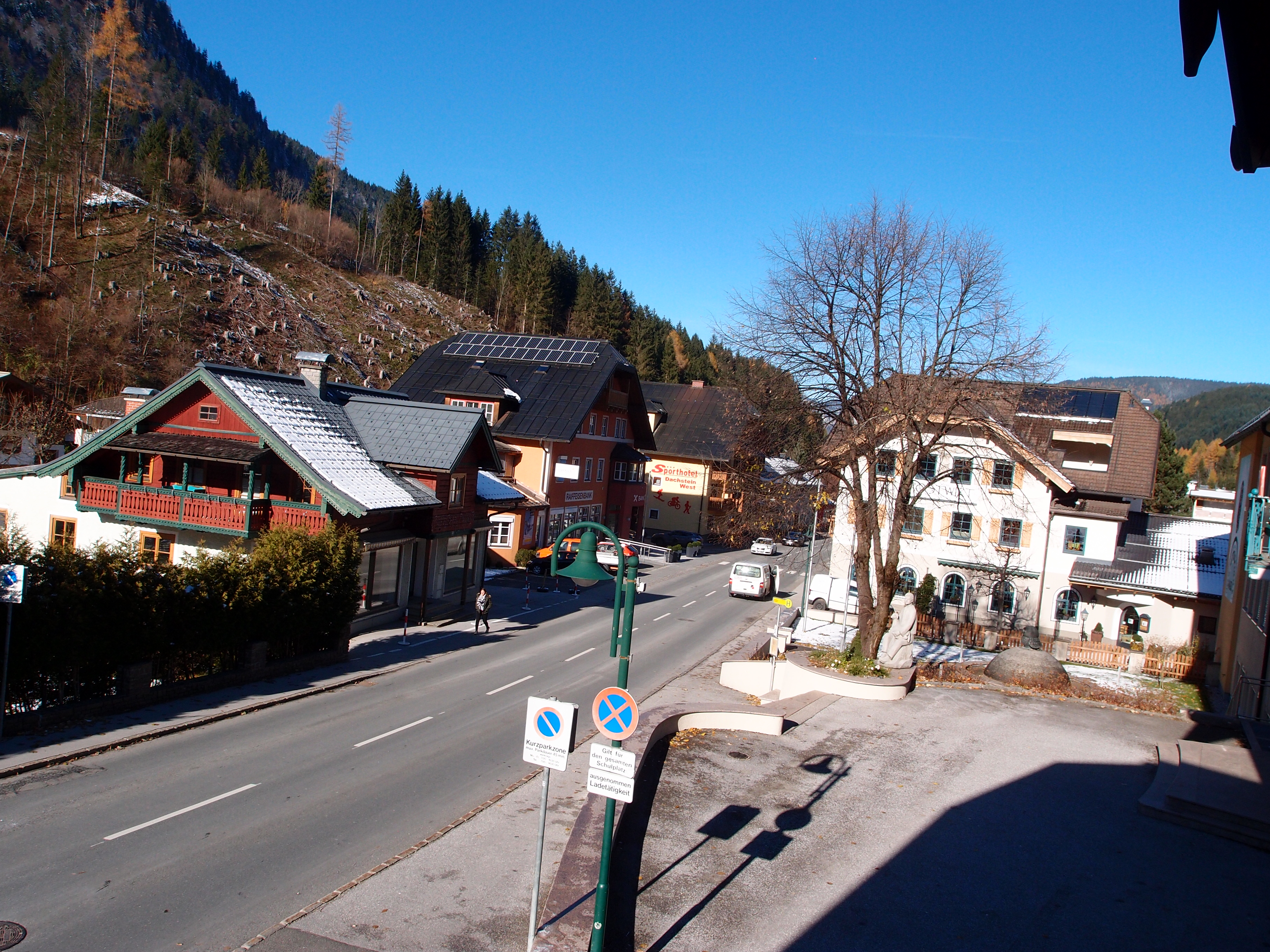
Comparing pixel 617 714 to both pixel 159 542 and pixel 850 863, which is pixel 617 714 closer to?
pixel 850 863

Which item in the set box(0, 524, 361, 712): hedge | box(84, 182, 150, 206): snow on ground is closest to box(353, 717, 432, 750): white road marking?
box(0, 524, 361, 712): hedge

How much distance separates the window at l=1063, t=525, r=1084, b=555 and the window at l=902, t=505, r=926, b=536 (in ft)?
17.7

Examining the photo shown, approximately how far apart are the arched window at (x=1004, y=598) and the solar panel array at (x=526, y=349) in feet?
81.6

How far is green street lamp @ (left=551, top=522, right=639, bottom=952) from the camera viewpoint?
749 centimetres

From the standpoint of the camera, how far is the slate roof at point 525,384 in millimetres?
45156

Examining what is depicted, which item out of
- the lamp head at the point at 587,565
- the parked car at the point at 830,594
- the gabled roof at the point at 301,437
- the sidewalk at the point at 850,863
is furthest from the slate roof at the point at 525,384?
the lamp head at the point at 587,565

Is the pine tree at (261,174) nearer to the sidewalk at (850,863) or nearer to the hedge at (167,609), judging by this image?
the hedge at (167,609)

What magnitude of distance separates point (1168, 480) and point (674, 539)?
40.9 metres

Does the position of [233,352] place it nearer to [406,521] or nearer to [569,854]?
[406,521]

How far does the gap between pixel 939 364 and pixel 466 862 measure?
1684cm

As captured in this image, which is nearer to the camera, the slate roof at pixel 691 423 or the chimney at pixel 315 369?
the chimney at pixel 315 369

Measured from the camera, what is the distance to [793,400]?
22.8m

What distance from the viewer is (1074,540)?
115 feet

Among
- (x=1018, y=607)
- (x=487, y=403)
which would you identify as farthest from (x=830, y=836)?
(x=487, y=403)
